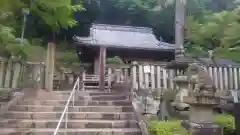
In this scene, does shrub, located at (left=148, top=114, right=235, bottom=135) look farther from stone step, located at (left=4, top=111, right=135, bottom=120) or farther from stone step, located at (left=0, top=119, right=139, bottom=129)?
stone step, located at (left=4, top=111, right=135, bottom=120)

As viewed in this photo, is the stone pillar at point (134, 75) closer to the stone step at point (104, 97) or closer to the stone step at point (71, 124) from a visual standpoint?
the stone step at point (104, 97)

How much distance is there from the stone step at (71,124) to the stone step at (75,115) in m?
0.28

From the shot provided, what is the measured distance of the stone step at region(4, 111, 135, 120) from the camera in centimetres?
590

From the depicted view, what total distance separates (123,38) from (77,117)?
11.7m

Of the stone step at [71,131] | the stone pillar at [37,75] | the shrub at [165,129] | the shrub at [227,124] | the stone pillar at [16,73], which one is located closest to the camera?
the stone step at [71,131]

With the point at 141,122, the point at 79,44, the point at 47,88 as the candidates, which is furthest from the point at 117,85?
the point at 79,44

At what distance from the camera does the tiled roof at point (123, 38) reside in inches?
598

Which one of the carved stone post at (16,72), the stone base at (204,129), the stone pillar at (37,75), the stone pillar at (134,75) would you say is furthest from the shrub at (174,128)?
the carved stone post at (16,72)

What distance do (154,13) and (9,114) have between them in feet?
77.5

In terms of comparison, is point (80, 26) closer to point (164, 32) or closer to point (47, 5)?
point (164, 32)

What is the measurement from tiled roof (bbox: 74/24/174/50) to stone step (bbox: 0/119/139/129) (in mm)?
9315

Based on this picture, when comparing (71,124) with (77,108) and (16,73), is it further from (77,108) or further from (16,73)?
(16,73)

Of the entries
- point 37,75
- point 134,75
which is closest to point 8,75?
point 37,75

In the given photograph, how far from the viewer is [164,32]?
28344mm
